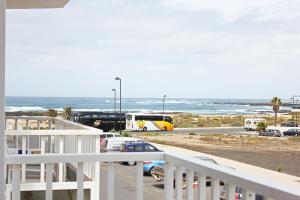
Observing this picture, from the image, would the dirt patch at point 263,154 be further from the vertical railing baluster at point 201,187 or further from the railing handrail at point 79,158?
the vertical railing baluster at point 201,187

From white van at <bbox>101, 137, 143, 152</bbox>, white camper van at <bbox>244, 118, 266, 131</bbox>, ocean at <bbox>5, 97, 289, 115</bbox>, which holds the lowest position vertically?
white camper van at <bbox>244, 118, 266, 131</bbox>

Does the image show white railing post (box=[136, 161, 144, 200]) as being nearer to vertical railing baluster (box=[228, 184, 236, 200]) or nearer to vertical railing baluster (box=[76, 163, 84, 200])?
vertical railing baluster (box=[76, 163, 84, 200])

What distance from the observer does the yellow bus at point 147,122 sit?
1922 inches

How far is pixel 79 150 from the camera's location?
5199mm

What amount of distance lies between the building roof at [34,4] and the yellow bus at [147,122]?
44.2 metres

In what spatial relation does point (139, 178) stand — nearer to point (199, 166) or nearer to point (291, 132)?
point (199, 166)

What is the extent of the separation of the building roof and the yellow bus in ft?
145

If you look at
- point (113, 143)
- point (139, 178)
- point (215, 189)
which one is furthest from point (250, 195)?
point (113, 143)

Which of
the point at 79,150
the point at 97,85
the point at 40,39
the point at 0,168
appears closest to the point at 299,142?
the point at 40,39

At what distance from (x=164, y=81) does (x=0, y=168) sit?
8096 cm

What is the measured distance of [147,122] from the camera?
4994 cm

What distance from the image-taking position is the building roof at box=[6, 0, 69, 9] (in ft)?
12.9

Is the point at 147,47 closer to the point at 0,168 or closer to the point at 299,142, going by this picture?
the point at 299,142

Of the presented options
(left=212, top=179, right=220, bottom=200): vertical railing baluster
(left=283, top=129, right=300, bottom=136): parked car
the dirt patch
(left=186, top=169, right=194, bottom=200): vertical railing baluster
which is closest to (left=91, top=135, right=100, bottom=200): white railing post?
(left=186, top=169, right=194, bottom=200): vertical railing baluster
